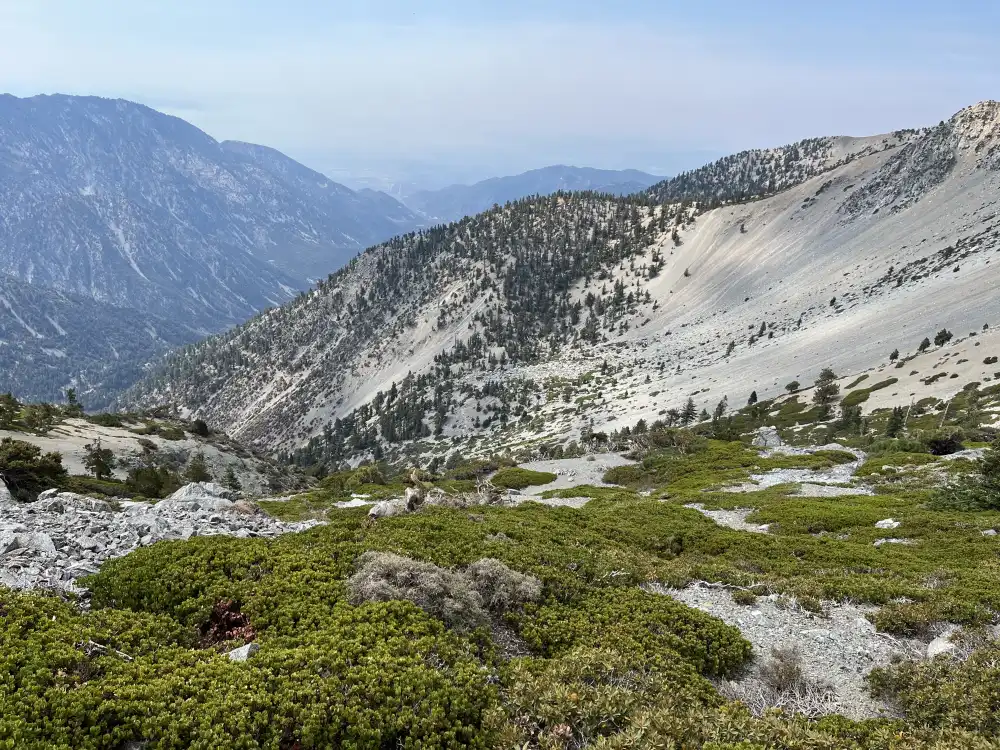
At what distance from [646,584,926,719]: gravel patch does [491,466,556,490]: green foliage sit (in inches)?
1084

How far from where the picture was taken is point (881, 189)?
540 ft

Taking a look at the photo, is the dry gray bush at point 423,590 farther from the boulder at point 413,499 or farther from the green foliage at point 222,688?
the boulder at point 413,499

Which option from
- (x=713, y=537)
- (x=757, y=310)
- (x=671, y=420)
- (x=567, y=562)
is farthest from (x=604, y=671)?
(x=757, y=310)

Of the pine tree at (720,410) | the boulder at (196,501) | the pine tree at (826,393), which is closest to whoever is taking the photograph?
the boulder at (196,501)

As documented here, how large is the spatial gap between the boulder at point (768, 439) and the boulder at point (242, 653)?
50332mm

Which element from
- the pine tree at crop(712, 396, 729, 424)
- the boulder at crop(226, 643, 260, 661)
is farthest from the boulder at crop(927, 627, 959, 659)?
the pine tree at crop(712, 396, 729, 424)

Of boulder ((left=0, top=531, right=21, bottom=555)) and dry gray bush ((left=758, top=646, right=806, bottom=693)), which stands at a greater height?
boulder ((left=0, top=531, right=21, bottom=555))

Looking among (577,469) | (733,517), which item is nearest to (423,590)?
(733,517)

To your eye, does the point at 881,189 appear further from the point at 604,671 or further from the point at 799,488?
the point at 604,671

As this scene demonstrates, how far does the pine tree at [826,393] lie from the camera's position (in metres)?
64.5

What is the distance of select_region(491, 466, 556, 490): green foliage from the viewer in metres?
43.8

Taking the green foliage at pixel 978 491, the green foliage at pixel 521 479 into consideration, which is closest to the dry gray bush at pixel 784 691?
the green foliage at pixel 978 491

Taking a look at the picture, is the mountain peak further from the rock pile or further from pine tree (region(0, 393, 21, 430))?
pine tree (region(0, 393, 21, 430))

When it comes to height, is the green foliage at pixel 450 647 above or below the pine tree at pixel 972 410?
above
